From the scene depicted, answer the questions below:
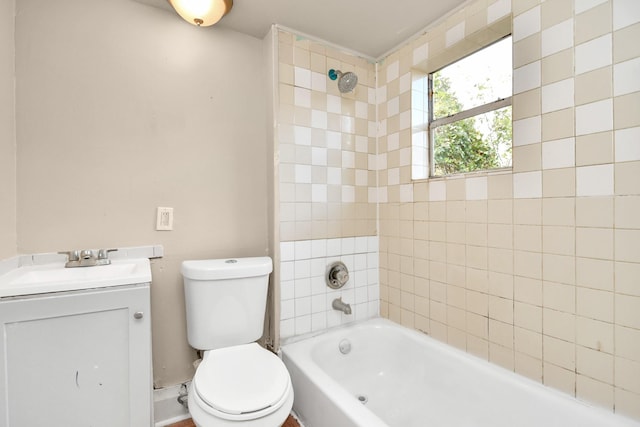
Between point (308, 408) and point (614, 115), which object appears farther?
point (308, 408)

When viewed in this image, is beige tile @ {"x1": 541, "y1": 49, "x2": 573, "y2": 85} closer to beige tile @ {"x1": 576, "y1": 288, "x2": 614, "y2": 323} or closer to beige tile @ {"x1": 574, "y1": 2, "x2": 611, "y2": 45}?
beige tile @ {"x1": 574, "y1": 2, "x2": 611, "y2": 45}

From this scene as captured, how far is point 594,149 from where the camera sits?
112cm

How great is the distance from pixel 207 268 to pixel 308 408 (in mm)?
832

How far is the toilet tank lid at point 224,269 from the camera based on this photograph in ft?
4.73

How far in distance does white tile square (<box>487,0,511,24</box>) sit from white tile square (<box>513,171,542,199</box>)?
76 cm

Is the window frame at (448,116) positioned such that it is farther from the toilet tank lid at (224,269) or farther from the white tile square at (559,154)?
the toilet tank lid at (224,269)

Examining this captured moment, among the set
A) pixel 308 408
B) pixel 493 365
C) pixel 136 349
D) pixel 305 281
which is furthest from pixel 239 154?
pixel 493 365

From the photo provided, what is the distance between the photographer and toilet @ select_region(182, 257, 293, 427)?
3.52 feet

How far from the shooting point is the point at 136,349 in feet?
3.81

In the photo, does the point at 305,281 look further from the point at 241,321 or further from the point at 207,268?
the point at 207,268

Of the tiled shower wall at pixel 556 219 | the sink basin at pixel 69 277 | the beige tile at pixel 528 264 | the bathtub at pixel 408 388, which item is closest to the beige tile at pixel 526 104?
the tiled shower wall at pixel 556 219

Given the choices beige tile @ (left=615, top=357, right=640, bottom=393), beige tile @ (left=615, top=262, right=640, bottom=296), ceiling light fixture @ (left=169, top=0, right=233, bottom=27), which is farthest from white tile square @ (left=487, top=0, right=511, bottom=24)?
beige tile @ (left=615, top=357, right=640, bottom=393)

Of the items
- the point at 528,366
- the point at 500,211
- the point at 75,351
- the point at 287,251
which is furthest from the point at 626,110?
the point at 75,351

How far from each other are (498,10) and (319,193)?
4.20 ft
